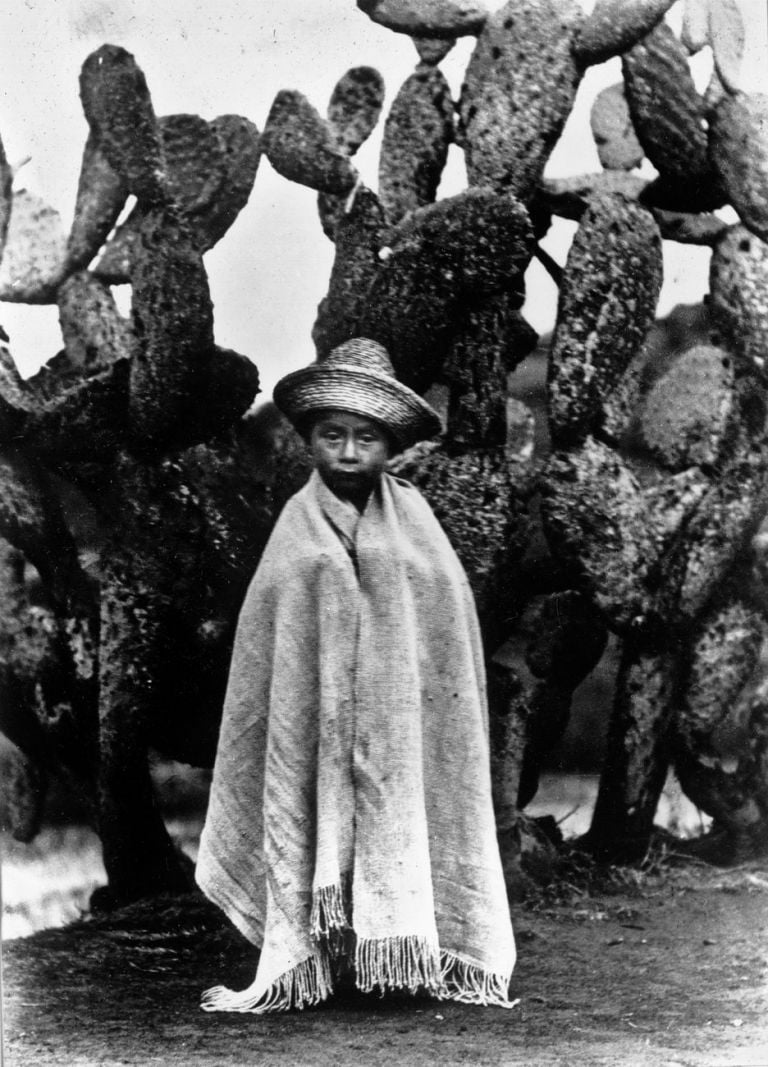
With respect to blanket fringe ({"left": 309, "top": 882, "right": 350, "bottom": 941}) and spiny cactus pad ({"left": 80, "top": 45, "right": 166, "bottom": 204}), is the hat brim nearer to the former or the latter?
spiny cactus pad ({"left": 80, "top": 45, "right": 166, "bottom": 204})

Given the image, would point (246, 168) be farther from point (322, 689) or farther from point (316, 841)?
point (316, 841)

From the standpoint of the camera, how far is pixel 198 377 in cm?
359

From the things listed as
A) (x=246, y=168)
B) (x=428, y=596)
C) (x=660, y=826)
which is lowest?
(x=660, y=826)

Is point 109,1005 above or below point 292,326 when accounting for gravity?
below

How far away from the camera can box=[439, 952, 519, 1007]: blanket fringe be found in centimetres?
337

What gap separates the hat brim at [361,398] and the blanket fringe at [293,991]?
133cm

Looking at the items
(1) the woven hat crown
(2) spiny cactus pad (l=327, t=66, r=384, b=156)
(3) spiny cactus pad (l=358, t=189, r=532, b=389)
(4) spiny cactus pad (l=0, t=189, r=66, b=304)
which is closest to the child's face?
(1) the woven hat crown

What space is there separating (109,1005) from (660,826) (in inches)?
61.1

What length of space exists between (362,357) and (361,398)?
0.14 metres

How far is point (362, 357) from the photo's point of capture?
3455mm

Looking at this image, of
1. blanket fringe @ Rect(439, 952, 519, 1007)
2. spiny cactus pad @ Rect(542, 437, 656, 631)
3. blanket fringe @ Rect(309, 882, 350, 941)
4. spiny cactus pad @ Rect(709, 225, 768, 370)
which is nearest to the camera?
blanket fringe @ Rect(309, 882, 350, 941)

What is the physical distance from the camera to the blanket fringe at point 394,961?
3238 mm

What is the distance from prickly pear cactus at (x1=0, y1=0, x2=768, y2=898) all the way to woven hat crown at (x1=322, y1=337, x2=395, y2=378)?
0.23ft

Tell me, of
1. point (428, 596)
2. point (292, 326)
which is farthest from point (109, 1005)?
point (292, 326)
